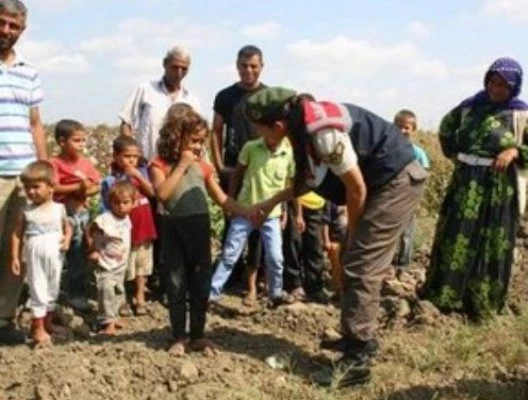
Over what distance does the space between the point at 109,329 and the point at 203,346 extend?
2.61 feet

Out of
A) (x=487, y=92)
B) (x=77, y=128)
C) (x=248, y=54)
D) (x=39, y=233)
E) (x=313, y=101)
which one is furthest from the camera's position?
(x=248, y=54)

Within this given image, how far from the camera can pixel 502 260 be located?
19.6 ft

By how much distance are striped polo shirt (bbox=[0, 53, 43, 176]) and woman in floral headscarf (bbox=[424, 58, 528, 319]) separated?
2.85m

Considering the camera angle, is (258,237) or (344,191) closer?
(344,191)

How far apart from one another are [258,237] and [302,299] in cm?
56

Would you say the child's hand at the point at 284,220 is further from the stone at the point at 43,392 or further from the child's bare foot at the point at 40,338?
the stone at the point at 43,392

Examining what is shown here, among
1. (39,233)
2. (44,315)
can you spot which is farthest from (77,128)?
(44,315)

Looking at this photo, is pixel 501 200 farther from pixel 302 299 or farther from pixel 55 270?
pixel 55 270

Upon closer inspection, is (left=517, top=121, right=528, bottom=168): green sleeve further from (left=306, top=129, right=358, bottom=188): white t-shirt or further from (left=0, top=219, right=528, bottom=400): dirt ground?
(left=306, top=129, right=358, bottom=188): white t-shirt

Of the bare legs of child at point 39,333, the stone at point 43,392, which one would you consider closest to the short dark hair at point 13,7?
the bare legs of child at point 39,333

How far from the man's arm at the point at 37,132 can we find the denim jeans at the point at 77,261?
559mm

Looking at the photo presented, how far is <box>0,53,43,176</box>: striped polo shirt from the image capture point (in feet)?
15.9

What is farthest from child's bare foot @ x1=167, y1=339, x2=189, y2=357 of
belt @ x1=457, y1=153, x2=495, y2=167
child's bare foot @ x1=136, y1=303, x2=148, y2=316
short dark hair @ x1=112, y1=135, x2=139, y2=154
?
belt @ x1=457, y1=153, x2=495, y2=167

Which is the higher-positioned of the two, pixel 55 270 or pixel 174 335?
pixel 55 270
